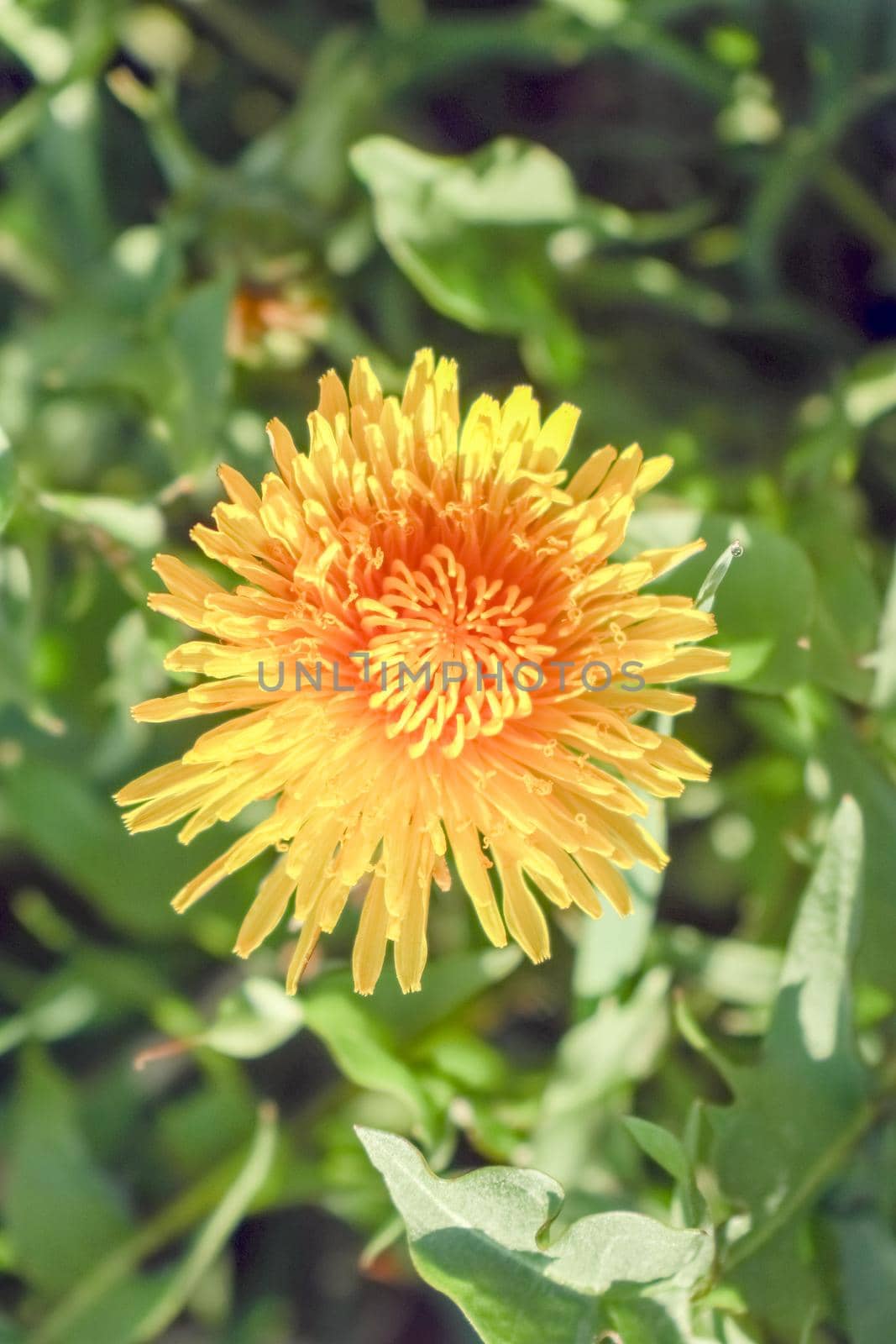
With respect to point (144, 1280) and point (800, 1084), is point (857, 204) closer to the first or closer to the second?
point (800, 1084)

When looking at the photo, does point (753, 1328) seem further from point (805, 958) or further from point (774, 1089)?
point (805, 958)

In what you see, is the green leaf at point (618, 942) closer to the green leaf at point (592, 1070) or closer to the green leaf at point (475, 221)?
the green leaf at point (592, 1070)

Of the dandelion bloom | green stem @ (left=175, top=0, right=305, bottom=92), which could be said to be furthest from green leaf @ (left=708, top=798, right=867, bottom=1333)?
green stem @ (left=175, top=0, right=305, bottom=92)

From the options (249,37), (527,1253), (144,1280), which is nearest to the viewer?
(527,1253)

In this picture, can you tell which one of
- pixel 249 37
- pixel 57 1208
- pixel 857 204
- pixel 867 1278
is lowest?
pixel 867 1278

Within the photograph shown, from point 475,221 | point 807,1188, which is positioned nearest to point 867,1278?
point 807,1188
